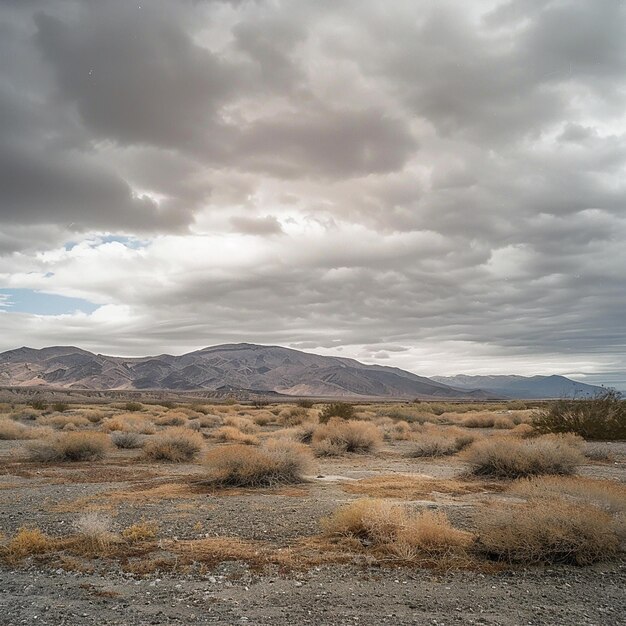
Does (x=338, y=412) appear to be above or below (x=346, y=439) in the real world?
above

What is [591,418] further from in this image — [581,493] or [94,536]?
[94,536]

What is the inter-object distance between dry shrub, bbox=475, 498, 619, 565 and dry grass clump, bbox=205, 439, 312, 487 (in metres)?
7.43

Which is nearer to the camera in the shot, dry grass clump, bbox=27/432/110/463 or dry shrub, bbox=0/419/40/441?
dry grass clump, bbox=27/432/110/463

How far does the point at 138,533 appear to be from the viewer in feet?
30.1

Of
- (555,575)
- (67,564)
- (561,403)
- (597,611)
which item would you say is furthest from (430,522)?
(561,403)

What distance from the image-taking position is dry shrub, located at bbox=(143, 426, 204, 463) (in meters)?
20.4

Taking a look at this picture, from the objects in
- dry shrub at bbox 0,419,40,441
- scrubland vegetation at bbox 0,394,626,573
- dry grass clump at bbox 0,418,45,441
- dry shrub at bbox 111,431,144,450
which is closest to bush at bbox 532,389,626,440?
scrubland vegetation at bbox 0,394,626,573

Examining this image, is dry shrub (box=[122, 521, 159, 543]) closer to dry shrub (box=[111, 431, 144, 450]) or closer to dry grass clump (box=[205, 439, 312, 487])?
dry grass clump (box=[205, 439, 312, 487])

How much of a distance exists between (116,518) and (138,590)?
410 cm

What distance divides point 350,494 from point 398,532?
4.79 meters

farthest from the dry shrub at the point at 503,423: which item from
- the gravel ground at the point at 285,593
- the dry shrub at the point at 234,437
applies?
the gravel ground at the point at 285,593

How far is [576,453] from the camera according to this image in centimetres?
1592

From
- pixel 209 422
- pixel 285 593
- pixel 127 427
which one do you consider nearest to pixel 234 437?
pixel 127 427

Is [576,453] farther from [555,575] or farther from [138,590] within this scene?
[138,590]
